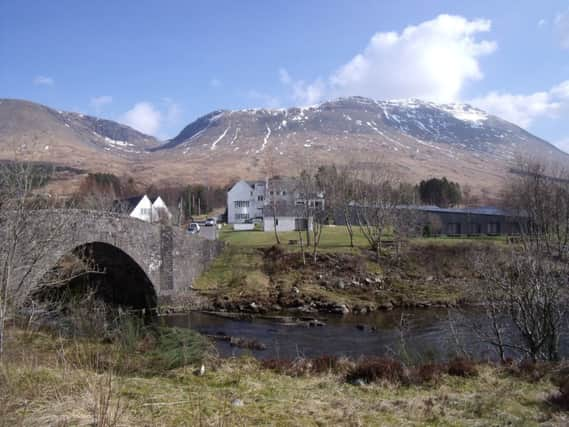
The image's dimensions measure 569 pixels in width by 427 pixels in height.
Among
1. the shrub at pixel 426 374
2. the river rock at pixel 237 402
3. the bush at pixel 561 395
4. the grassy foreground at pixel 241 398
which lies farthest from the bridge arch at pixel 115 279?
the bush at pixel 561 395

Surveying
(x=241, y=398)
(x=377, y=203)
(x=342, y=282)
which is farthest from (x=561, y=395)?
(x=377, y=203)

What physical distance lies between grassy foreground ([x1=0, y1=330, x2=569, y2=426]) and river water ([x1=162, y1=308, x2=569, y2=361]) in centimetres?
1120

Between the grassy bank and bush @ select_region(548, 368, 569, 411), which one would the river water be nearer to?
the grassy bank

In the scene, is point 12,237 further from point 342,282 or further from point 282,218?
point 282,218

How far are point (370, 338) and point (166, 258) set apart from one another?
49.4 feet

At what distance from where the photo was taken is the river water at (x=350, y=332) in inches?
842

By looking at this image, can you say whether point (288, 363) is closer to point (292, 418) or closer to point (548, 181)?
point (292, 418)

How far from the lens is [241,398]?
728 centimetres

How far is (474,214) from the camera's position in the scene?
55969mm

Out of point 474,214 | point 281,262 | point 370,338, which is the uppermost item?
point 474,214

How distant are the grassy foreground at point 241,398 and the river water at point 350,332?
1120 centimetres

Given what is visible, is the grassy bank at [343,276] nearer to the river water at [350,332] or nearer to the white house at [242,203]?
the river water at [350,332]

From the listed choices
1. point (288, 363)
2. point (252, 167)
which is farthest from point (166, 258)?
point (252, 167)

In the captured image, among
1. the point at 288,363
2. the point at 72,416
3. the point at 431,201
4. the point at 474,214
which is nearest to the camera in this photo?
the point at 72,416
